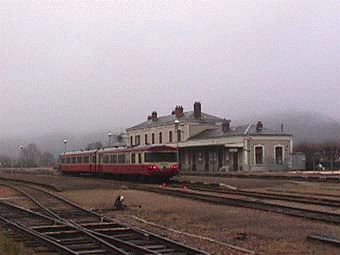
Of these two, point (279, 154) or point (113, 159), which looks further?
point (279, 154)

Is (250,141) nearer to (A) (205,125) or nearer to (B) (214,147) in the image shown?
(B) (214,147)

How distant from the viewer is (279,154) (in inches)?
2697

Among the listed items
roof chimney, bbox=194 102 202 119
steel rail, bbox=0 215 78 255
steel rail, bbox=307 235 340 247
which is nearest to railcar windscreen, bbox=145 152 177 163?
steel rail, bbox=0 215 78 255

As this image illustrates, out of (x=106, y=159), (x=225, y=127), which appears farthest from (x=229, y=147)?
(x=106, y=159)

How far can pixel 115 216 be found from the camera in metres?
17.4

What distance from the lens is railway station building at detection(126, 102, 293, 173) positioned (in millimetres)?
65625

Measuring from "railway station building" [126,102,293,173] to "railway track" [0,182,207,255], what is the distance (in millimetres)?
42783

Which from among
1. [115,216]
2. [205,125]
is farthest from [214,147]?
[115,216]

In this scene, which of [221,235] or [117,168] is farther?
[117,168]

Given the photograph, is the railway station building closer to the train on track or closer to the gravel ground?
the train on track

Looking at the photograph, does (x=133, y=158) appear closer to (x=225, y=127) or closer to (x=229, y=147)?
(x=229, y=147)

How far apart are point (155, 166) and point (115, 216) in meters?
20.8

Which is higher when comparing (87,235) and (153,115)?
(153,115)

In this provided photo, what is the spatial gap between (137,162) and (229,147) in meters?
25.8
